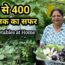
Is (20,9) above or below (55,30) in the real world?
above

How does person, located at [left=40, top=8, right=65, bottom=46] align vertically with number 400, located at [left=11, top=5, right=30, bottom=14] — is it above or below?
below

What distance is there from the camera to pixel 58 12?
2.96 metres

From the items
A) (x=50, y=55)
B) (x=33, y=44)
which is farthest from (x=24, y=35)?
(x=50, y=55)

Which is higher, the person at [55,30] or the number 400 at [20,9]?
the number 400 at [20,9]

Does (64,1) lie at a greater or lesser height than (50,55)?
greater

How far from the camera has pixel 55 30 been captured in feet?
9.78

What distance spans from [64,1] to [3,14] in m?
0.59

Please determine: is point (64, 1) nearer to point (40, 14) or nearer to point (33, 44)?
point (40, 14)

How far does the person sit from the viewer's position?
9.70ft

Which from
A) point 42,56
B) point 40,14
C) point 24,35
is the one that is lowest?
point 42,56

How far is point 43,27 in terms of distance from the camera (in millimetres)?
3000

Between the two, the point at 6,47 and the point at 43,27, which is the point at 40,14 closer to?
the point at 43,27

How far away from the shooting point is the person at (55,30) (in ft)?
9.70

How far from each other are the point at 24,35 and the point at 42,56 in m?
0.27
